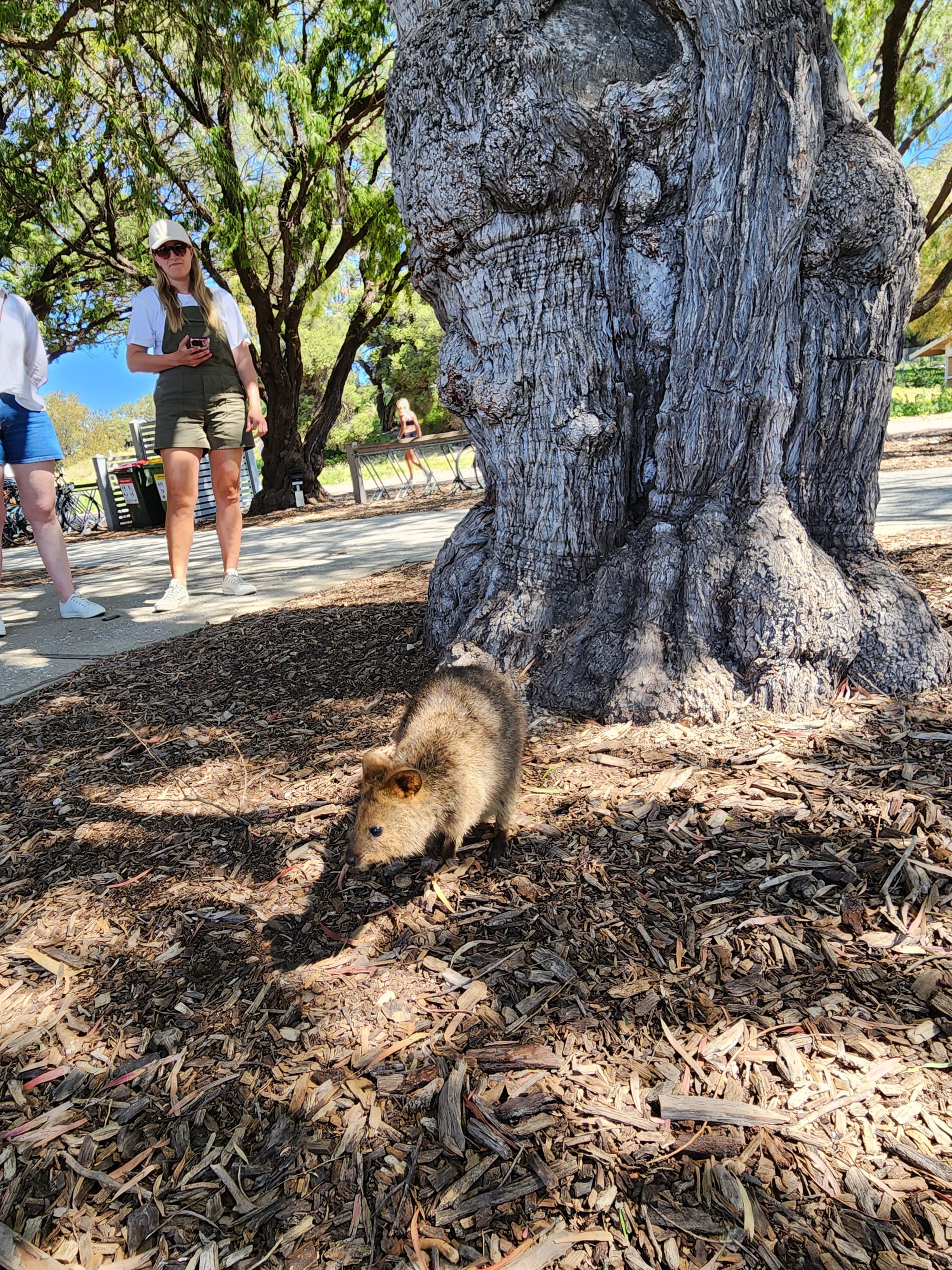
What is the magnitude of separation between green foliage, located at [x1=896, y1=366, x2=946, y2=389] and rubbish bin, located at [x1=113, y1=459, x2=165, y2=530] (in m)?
39.2

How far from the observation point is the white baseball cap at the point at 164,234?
519 centimetres

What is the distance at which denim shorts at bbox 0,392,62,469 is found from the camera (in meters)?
5.22

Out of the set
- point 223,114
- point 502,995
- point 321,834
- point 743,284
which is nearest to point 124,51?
point 223,114

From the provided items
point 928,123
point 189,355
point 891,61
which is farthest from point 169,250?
point 928,123

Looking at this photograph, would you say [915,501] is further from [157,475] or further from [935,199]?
[157,475]

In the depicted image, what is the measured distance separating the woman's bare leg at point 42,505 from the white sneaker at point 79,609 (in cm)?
47

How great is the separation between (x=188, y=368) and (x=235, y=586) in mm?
1756

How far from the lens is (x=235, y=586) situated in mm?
6336

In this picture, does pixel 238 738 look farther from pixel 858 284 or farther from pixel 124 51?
pixel 124 51

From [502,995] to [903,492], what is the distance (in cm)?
815

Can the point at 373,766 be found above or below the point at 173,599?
below

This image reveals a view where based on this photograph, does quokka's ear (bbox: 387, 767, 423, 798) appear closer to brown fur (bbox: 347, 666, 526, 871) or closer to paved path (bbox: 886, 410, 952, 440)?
brown fur (bbox: 347, 666, 526, 871)

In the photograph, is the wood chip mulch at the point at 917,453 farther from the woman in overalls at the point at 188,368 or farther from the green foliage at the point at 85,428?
the green foliage at the point at 85,428

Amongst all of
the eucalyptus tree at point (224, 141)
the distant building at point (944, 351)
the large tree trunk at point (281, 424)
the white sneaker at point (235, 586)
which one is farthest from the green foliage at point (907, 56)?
the distant building at point (944, 351)
